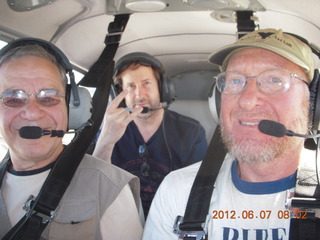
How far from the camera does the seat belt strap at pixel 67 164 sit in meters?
1.59

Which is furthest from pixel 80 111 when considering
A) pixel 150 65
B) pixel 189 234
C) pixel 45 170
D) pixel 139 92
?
pixel 150 65

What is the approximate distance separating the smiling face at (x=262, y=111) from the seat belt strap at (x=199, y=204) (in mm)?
138

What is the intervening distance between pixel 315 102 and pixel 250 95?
25cm

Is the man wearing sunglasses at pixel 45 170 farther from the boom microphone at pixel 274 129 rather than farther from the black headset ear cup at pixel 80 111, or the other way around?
the boom microphone at pixel 274 129

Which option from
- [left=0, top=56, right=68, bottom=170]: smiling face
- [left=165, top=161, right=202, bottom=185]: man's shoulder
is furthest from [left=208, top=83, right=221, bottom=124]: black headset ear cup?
[left=0, top=56, right=68, bottom=170]: smiling face

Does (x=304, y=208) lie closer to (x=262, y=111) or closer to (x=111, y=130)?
(x=262, y=111)

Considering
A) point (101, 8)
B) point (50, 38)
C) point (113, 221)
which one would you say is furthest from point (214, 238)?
point (50, 38)

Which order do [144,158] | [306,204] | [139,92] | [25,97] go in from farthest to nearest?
[139,92] → [144,158] → [25,97] → [306,204]

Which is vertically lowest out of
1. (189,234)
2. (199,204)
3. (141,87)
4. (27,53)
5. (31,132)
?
(189,234)

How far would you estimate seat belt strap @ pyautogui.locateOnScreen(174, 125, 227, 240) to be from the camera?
1530 mm

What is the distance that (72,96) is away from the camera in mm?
1768

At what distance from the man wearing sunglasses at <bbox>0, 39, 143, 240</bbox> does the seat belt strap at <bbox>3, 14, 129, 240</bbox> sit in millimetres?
46

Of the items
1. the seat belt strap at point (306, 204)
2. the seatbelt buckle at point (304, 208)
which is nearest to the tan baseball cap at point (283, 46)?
the seat belt strap at point (306, 204)

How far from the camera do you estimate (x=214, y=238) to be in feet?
4.95
